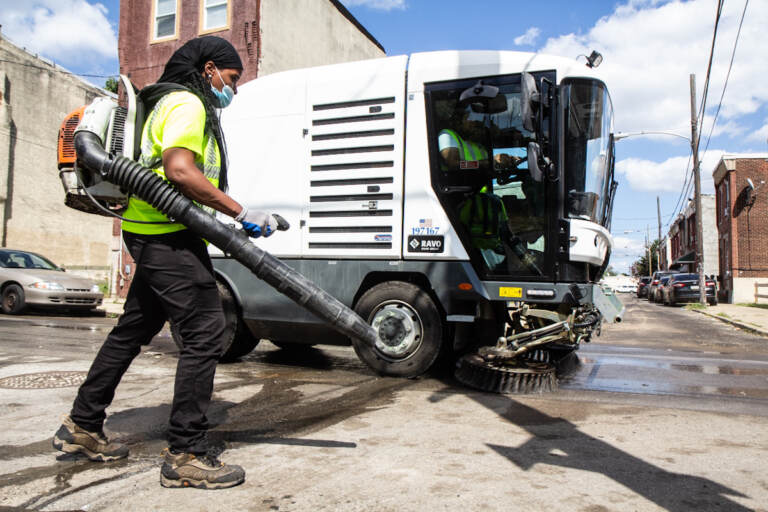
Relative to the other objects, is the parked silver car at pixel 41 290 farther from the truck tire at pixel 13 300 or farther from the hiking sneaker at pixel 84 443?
the hiking sneaker at pixel 84 443

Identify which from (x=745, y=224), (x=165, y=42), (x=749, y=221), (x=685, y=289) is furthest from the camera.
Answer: (x=745, y=224)

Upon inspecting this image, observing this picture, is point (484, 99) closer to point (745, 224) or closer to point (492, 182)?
point (492, 182)

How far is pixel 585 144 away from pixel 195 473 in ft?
14.0

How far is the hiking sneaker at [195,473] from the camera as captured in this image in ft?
8.42

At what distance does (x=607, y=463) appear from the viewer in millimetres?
2936

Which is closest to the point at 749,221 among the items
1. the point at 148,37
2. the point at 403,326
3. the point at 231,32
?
the point at 231,32

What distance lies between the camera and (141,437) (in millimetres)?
3404

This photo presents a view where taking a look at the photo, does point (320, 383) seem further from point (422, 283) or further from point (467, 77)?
point (467, 77)

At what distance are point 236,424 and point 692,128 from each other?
24.2 metres

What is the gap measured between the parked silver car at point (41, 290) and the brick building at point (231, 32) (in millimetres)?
5412

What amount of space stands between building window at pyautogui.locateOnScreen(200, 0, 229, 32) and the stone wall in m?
12.2

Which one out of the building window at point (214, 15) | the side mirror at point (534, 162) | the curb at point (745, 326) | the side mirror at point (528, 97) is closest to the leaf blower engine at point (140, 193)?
the side mirror at point (534, 162)

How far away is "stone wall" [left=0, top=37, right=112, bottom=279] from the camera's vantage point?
25422mm

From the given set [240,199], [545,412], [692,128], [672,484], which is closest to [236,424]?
[545,412]
